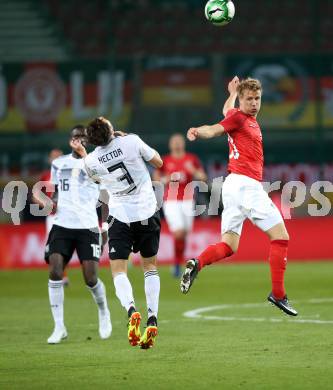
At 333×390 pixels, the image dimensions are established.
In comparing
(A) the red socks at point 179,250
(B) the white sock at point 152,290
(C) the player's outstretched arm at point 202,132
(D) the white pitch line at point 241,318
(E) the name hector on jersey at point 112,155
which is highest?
(C) the player's outstretched arm at point 202,132

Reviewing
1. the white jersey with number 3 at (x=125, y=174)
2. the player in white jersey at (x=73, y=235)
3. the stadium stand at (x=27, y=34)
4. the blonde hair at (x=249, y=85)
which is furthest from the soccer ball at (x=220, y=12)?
the stadium stand at (x=27, y=34)

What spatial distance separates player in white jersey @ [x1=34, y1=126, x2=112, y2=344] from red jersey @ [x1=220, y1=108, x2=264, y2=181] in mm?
1626

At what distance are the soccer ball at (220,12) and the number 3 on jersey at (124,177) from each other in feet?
6.31

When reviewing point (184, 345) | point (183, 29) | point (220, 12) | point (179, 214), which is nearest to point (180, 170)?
point (179, 214)

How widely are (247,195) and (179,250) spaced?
329 inches

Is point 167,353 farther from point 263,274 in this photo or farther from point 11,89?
point 11,89

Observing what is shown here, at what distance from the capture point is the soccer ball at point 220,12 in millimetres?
9953

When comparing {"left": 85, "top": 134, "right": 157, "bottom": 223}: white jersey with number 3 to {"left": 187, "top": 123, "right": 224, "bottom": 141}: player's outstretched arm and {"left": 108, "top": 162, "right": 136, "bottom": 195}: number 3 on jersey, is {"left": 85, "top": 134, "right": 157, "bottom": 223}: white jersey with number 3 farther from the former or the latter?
{"left": 187, "top": 123, "right": 224, "bottom": 141}: player's outstretched arm

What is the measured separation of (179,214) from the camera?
18.3 meters

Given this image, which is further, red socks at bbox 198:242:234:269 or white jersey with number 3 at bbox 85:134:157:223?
red socks at bbox 198:242:234:269

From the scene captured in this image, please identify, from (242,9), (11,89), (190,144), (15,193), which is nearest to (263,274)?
(190,144)

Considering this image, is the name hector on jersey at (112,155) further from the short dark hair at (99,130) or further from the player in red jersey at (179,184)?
the player in red jersey at (179,184)

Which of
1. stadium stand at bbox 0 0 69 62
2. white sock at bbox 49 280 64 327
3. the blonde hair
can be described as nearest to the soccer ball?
the blonde hair

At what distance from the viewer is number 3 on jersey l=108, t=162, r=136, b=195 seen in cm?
902
